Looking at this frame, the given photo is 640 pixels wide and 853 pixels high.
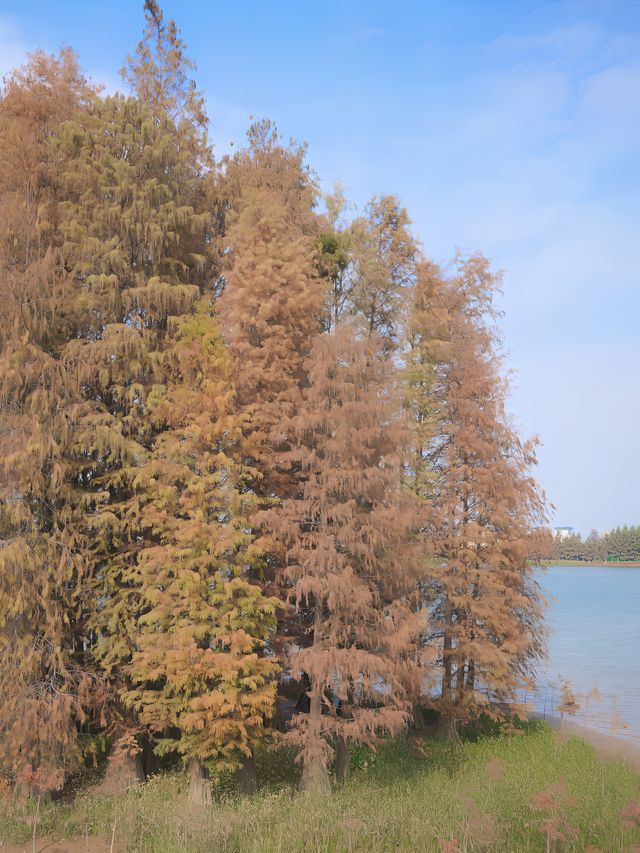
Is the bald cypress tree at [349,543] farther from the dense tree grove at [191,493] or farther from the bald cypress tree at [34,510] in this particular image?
the bald cypress tree at [34,510]

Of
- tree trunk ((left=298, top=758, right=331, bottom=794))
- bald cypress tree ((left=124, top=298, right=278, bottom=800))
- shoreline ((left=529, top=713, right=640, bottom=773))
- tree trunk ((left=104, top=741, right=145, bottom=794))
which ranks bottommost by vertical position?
shoreline ((left=529, top=713, right=640, bottom=773))

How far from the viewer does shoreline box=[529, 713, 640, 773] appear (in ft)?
69.2

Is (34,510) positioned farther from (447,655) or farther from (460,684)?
(460,684)

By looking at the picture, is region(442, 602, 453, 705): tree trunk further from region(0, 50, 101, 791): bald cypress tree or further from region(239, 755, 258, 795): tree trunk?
region(0, 50, 101, 791): bald cypress tree

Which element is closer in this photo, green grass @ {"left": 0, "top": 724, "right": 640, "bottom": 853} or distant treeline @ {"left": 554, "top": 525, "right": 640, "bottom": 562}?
green grass @ {"left": 0, "top": 724, "right": 640, "bottom": 853}

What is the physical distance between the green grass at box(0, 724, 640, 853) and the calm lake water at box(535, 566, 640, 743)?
4582 millimetres

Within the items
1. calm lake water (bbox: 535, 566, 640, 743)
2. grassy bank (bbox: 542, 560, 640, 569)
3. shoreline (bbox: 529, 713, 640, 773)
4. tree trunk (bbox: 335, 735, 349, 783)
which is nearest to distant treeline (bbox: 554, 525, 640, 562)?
grassy bank (bbox: 542, 560, 640, 569)

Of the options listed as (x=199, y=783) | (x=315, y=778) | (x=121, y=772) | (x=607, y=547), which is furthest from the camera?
(x=607, y=547)

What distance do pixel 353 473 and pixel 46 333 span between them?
322 inches

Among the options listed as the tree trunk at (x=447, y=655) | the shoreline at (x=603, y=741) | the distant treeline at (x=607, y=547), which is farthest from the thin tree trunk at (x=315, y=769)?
the distant treeline at (x=607, y=547)

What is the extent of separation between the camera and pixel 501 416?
21312 millimetres

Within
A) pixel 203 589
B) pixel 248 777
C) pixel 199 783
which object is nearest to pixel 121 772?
pixel 199 783

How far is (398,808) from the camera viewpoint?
13555 mm

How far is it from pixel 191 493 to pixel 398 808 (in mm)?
7598
